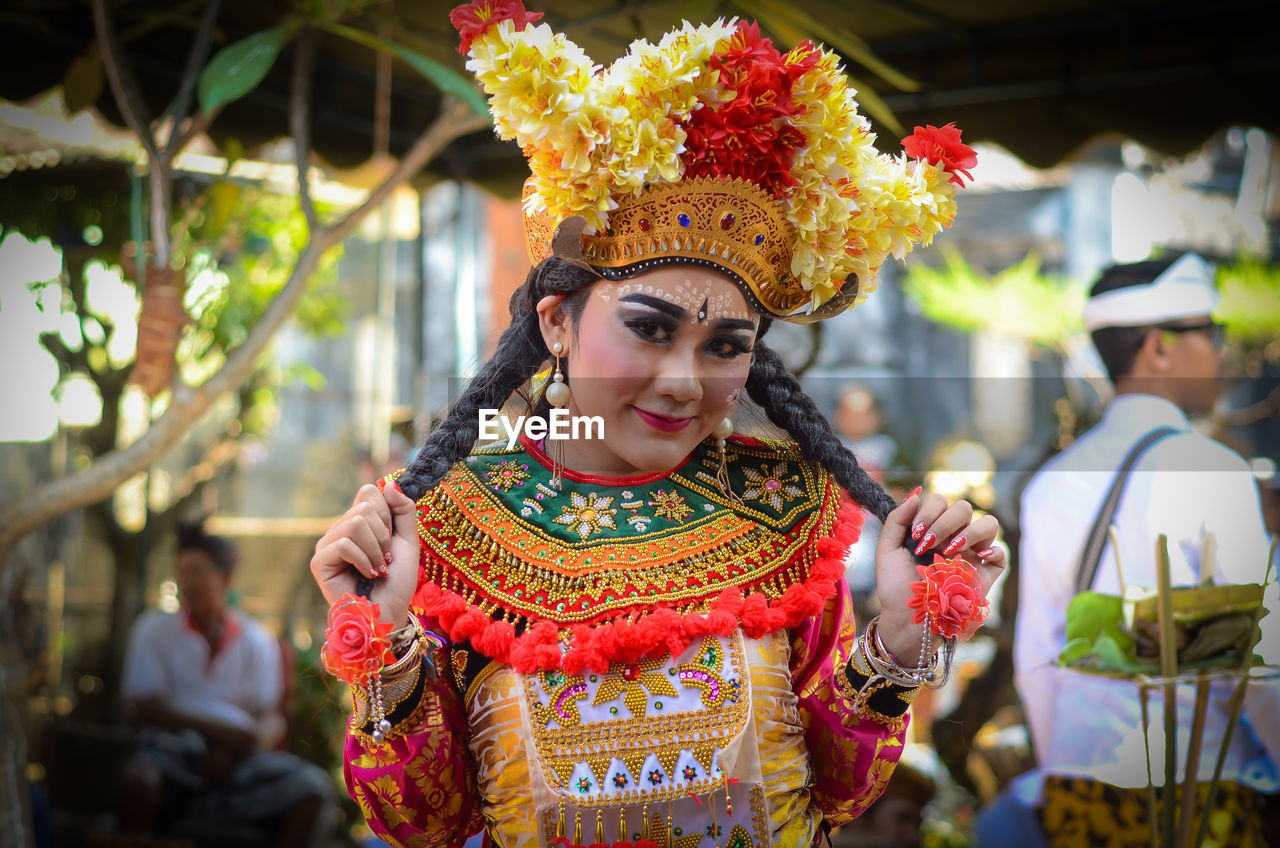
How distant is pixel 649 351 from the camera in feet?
4.61

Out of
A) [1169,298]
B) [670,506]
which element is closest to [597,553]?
[670,506]

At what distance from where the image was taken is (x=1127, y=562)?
2.80m

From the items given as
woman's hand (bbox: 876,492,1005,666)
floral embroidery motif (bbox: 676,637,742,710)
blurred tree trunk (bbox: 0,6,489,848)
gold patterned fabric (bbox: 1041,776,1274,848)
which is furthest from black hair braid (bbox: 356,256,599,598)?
gold patterned fabric (bbox: 1041,776,1274,848)

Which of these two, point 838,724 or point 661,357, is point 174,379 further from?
point 838,724

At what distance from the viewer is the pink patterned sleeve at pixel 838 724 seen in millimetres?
1487

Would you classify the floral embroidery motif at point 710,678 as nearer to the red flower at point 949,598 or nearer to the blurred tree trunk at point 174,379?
the red flower at point 949,598

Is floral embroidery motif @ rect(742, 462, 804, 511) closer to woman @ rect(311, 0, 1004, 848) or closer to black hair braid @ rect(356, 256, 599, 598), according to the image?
woman @ rect(311, 0, 1004, 848)

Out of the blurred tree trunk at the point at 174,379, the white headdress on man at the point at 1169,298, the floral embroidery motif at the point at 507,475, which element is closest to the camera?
the floral embroidery motif at the point at 507,475

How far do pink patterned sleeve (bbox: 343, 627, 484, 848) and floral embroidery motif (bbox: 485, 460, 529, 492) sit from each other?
0.26m

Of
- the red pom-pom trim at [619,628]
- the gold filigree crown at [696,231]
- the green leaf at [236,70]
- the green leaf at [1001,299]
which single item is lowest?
the red pom-pom trim at [619,628]

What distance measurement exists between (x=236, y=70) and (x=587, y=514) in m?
1.73

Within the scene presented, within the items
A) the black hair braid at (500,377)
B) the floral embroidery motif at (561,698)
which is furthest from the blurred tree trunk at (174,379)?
the floral embroidery motif at (561,698)

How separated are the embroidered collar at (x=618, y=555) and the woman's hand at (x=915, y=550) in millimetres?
106

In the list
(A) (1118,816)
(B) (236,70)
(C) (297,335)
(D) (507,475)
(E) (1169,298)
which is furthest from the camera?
(C) (297,335)
